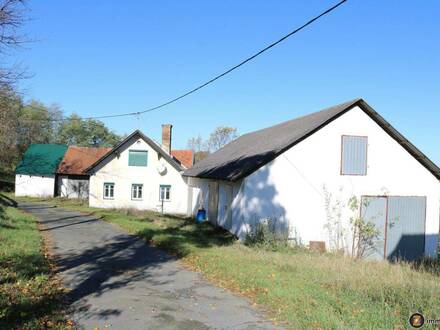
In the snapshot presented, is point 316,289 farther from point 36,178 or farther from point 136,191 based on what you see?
point 36,178

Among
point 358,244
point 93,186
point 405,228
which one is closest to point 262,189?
point 358,244

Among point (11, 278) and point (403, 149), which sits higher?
point (403, 149)

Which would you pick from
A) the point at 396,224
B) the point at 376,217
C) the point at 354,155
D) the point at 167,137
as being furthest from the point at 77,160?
the point at 396,224

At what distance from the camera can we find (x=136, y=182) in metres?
34.5

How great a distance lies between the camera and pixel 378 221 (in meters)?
18.9

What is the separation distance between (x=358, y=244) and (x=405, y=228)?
2330 mm

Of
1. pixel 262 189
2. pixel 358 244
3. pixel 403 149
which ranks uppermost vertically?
pixel 403 149

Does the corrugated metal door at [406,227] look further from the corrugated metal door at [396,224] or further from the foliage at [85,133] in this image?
the foliage at [85,133]

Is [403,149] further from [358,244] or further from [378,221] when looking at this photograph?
[358,244]

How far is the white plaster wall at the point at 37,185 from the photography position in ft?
134

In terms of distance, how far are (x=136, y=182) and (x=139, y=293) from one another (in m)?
25.9

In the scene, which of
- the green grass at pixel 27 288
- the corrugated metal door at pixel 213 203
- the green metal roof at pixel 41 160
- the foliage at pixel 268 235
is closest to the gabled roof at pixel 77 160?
the green metal roof at pixel 41 160

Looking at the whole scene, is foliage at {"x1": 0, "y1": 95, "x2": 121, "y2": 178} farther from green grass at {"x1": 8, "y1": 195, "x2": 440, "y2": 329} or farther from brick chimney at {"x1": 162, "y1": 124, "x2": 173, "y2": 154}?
green grass at {"x1": 8, "y1": 195, "x2": 440, "y2": 329}

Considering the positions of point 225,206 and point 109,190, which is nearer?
point 225,206
